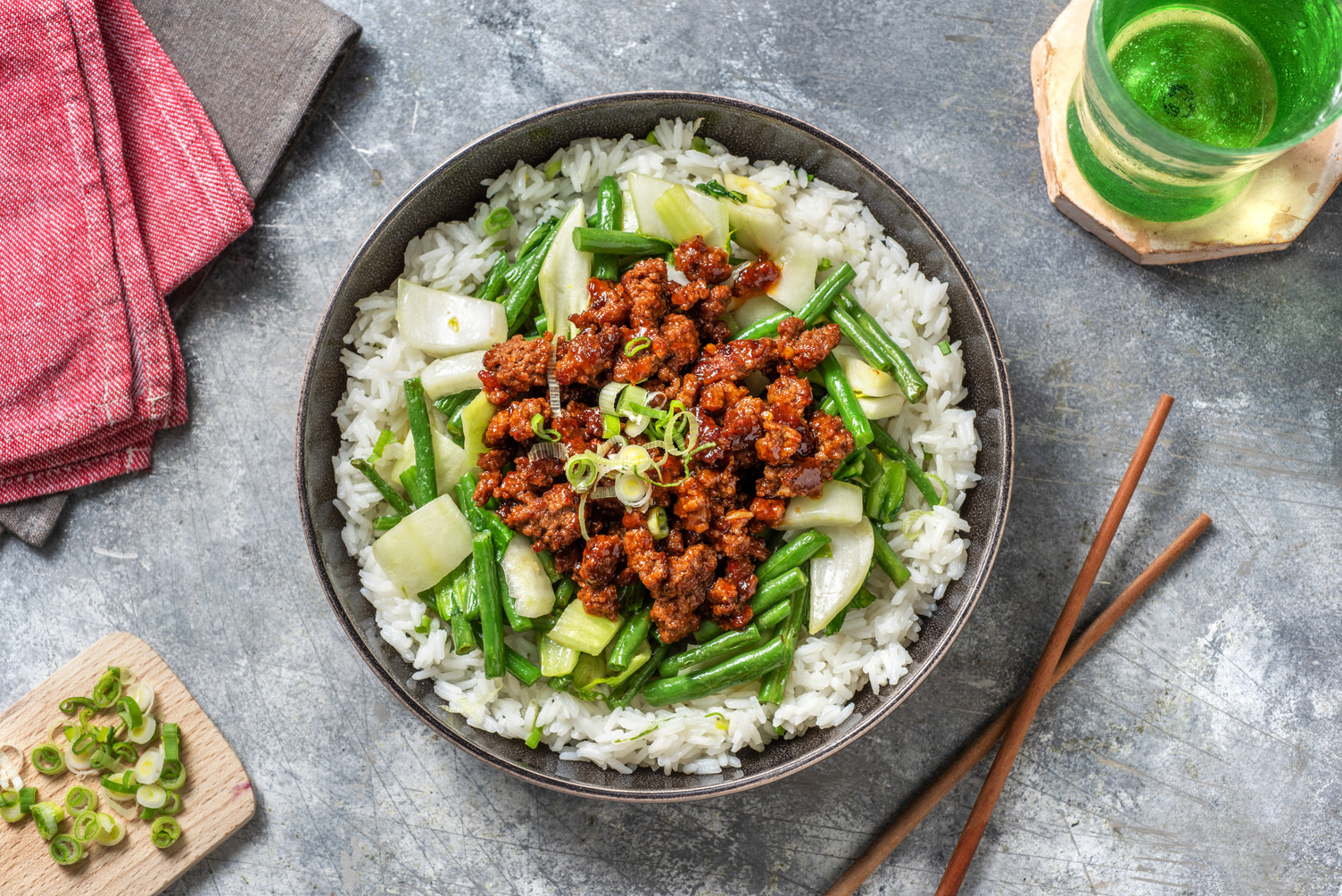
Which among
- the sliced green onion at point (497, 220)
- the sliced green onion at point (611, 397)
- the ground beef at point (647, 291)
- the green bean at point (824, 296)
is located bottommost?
the sliced green onion at point (611, 397)

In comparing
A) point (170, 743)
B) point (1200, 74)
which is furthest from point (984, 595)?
point (170, 743)

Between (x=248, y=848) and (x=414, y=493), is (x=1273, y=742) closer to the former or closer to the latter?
(x=414, y=493)

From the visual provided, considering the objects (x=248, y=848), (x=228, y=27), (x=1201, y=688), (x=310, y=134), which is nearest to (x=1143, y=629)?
(x=1201, y=688)

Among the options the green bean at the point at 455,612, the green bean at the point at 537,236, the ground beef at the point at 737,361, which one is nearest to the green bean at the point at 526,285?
the green bean at the point at 537,236

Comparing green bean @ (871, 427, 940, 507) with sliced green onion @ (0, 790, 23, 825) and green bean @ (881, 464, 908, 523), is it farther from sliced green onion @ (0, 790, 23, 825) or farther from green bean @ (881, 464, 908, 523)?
sliced green onion @ (0, 790, 23, 825)

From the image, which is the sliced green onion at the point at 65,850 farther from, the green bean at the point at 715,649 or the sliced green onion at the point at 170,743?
the green bean at the point at 715,649

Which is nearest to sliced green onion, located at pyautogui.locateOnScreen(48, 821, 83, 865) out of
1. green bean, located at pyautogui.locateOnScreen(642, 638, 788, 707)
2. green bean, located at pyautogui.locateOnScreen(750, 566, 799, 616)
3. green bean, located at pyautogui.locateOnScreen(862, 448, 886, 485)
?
green bean, located at pyautogui.locateOnScreen(642, 638, 788, 707)
